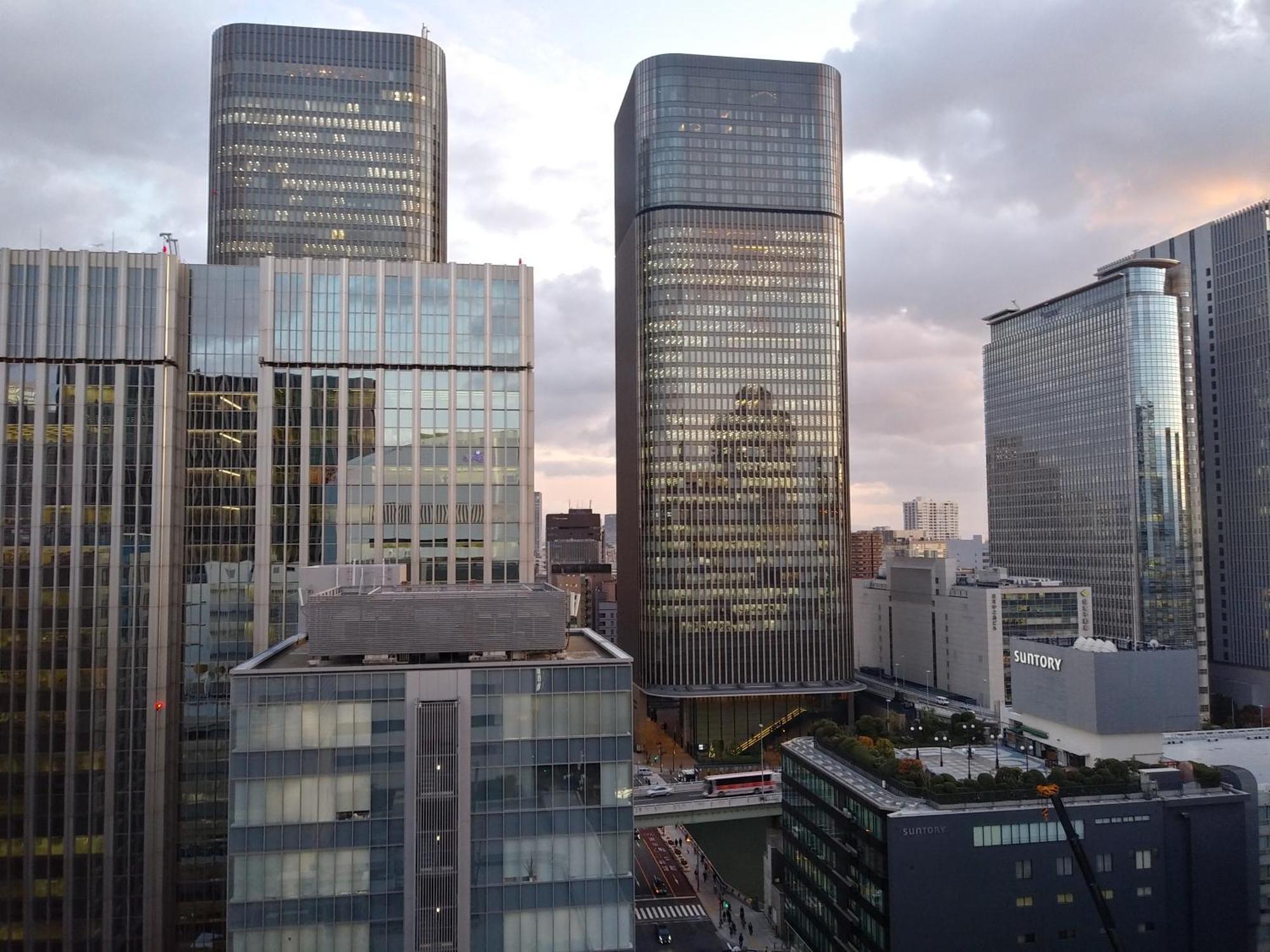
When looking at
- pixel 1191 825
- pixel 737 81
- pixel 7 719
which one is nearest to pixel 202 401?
pixel 7 719

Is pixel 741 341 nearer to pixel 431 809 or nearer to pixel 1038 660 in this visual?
pixel 1038 660

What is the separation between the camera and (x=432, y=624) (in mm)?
51906

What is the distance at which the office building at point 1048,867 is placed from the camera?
8081 centimetres

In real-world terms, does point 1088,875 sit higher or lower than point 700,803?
higher

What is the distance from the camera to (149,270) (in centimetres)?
8962

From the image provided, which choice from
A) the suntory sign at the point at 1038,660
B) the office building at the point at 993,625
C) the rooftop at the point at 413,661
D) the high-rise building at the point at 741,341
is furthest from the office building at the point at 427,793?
the office building at the point at 993,625

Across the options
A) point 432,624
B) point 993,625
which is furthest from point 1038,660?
point 432,624

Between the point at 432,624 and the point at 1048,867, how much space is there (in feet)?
208

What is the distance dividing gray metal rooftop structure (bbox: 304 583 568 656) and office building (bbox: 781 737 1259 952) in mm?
45492

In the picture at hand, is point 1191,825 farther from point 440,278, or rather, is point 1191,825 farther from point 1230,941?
point 440,278

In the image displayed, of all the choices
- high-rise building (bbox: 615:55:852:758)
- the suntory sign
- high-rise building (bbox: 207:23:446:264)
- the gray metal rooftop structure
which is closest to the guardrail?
the suntory sign

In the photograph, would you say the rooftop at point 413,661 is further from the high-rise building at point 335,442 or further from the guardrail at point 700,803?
the guardrail at point 700,803

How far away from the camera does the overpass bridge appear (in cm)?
12344

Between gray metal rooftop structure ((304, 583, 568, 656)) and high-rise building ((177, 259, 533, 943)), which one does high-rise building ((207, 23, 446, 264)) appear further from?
gray metal rooftop structure ((304, 583, 568, 656))
